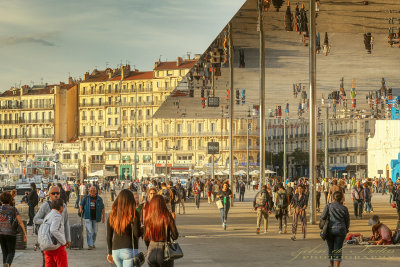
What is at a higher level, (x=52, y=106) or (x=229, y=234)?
(x=52, y=106)

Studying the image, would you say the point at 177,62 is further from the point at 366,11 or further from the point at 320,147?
the point at 366,11

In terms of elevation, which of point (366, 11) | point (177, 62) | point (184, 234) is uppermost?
point (177, 62)

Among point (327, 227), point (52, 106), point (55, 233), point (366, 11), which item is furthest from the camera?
point (52, 106)

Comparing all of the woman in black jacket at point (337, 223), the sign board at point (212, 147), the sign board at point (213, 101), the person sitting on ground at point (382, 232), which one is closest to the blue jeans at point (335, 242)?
the woman in black jacket at point (337, 223)

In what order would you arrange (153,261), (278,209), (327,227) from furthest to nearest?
1. (278,209)
2. (327,227)
3. (153,261)

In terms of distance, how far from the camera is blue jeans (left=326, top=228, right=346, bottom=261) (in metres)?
12.3

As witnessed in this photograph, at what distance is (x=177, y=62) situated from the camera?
4926 inches

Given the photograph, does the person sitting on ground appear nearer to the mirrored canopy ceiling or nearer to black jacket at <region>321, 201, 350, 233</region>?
black jacket at <region>321, 201, 350, 233</region>

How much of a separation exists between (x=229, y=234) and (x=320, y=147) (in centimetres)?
9985

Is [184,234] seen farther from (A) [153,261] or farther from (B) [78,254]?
(A) [153,261]

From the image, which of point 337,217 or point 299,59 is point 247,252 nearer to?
point 337,217

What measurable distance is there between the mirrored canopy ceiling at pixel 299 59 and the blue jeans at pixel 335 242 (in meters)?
10.9

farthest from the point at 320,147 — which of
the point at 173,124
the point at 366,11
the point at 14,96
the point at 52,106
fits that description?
the point at 366,11

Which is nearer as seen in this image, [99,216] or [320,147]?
[99,216]
